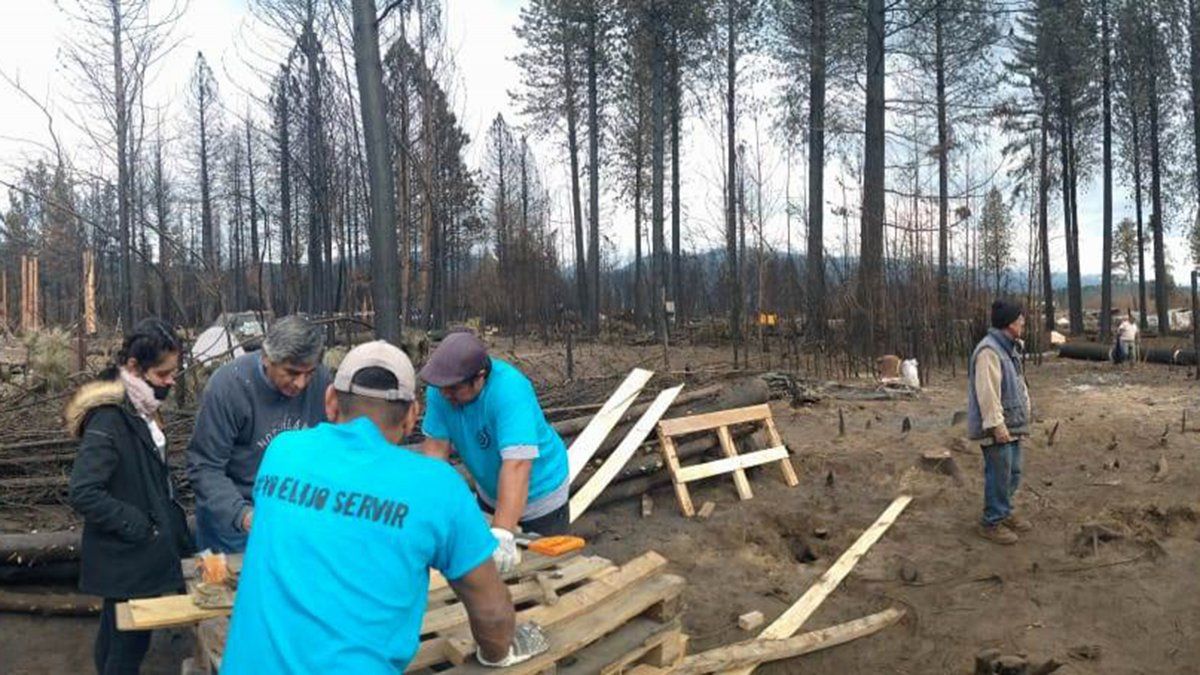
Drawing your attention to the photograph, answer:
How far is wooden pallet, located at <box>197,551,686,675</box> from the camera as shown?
100.0 inches

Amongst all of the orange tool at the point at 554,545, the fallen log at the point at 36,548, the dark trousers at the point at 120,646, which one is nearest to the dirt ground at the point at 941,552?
the fallen log at the point at 36,548

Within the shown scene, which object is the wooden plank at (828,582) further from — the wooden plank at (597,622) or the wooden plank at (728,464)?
the wooden plank at (597,622)

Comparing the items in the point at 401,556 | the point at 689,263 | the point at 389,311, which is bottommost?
the point at 401,556

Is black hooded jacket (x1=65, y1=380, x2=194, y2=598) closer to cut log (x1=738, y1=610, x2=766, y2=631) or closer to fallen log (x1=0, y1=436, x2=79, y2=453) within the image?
cut log (x1=738, y1=610, x2=766, y2=631)

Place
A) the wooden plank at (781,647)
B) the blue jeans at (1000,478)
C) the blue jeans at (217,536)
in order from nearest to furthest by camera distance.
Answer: the blue jeans at (217,536), the wooden plank at (781,647), the blue jeans at (1000,478)

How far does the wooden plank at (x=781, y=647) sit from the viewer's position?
393 centimetres

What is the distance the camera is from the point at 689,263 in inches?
1284

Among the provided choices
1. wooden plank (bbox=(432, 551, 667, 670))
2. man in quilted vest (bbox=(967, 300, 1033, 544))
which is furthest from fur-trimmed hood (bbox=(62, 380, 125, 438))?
man in quilted vest (bbox=(967, 300, 1033, 544))

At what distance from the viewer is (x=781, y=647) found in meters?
4.36

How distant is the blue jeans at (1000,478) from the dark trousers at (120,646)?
5091 mm

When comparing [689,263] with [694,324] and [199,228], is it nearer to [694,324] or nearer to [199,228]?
[694,324]

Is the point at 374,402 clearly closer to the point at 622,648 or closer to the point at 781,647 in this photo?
the point at 622,648

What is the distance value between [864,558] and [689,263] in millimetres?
27174

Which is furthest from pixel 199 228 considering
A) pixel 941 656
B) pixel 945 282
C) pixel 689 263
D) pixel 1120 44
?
pixel 941 656
